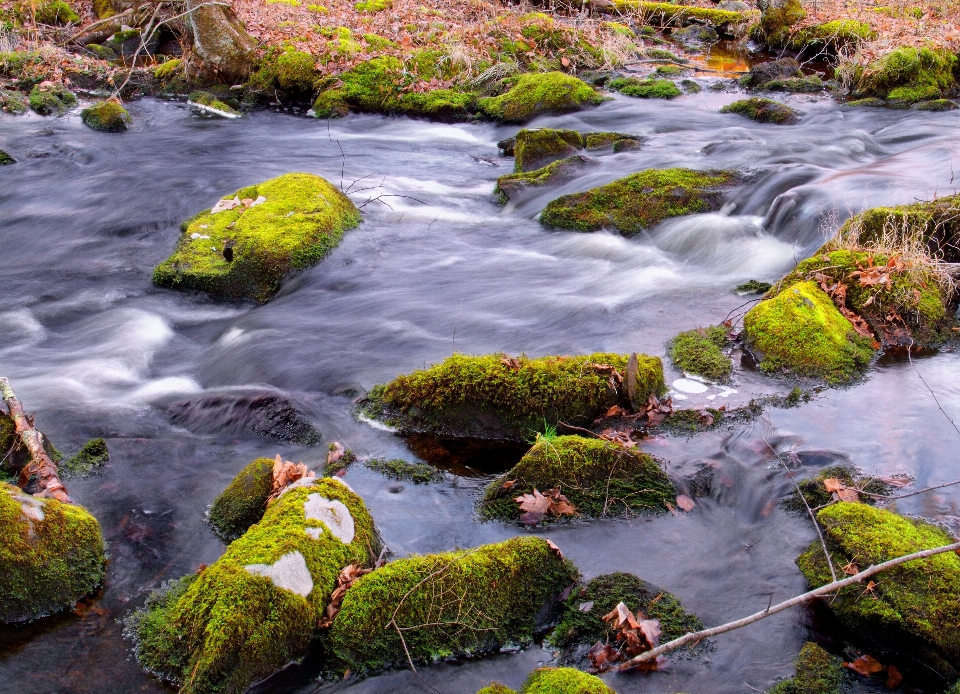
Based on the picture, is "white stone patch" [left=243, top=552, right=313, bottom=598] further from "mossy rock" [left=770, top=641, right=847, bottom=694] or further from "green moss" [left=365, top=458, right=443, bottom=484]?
"mossy rock" [left=770, top=641, right=847, bottom=694]

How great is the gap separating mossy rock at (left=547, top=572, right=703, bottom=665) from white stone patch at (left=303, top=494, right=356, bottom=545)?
4.05ft

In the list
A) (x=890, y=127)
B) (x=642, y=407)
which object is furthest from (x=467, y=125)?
(x=642, y=407)

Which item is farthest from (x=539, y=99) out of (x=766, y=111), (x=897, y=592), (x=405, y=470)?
(x=897, y=592)

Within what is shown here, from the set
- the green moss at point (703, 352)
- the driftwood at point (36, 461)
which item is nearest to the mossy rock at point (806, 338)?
the green moss at point (703, 352)

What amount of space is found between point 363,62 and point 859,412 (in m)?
13.5

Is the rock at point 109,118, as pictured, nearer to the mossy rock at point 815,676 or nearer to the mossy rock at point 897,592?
the mossy rock at point 897,592

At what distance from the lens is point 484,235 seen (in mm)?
10547

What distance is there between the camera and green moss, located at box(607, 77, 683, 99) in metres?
16.5

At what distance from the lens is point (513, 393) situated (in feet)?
18.9

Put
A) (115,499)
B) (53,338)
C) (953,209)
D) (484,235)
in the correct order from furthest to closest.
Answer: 1. (484,235)
2. (53,338)
3. (953,209)
4. (115,499)

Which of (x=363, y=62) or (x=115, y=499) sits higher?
(x=363, y=62)

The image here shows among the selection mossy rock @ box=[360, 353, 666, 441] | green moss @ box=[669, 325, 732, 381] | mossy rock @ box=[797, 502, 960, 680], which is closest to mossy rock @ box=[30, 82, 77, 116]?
mossy rock @ box=[360, 353, 666, 441]

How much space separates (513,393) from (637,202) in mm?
5276

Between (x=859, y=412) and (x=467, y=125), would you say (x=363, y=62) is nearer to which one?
(x=467, y=125)
